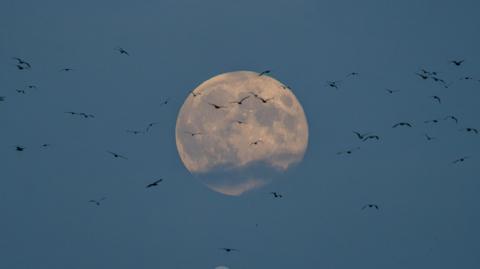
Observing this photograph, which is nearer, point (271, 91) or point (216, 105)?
point (216, 105)

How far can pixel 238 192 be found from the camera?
7131 centimetres

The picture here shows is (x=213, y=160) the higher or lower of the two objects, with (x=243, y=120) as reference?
lower

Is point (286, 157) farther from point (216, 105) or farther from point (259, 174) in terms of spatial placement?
point (216, 105)

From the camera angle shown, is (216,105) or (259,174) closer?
(216,105)

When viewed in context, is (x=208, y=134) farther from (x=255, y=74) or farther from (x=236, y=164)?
(x=255, y=74)

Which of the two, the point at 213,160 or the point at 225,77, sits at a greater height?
the point at 225,77

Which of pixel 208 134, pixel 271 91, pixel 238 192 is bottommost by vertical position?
pixel 238 192

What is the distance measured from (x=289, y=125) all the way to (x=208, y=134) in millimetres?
8609

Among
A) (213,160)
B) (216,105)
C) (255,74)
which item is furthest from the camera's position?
(255,74)

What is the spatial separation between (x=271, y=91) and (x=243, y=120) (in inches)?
211

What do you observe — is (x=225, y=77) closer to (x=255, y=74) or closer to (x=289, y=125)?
(x=255, y=74)

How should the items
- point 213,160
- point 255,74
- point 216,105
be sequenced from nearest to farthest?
point 216,105
point 213,160
point 255,74

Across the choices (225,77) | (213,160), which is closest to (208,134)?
(213,160)

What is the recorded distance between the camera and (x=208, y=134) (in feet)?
229
